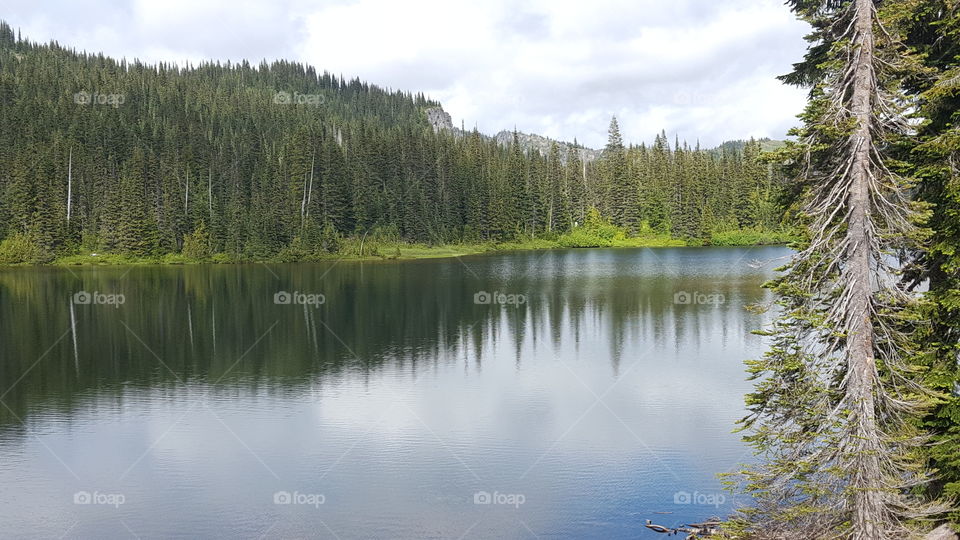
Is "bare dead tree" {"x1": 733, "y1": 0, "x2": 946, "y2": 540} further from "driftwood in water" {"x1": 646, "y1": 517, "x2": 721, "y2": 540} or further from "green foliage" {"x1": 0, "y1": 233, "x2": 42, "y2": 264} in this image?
"green foliage" {"x1": 0, "y1": 233, "x2": 42, "y2": 264}

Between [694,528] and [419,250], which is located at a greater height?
[419,250]

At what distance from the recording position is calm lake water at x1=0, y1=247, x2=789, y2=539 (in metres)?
18.7

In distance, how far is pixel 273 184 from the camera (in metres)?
120

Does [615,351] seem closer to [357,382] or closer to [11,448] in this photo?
[357,382]

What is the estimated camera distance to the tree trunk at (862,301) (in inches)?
477

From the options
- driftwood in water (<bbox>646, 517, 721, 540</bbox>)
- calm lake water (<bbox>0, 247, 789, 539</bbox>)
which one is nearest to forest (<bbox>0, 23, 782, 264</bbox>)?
calm lake water (<bbox>0, 247, 789, 539</bbox>)

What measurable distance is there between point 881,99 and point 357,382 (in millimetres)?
25376

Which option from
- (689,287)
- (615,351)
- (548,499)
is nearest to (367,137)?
(689,287)

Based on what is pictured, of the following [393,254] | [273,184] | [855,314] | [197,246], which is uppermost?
[273,184]

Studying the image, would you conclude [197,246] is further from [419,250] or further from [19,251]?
[419,250]

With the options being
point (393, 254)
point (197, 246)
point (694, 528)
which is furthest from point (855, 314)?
point (197, 246)

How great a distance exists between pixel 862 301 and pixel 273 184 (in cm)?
11612

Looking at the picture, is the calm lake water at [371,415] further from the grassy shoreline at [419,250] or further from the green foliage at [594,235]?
the green foliage at [594,235]

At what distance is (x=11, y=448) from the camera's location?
23.6 m
